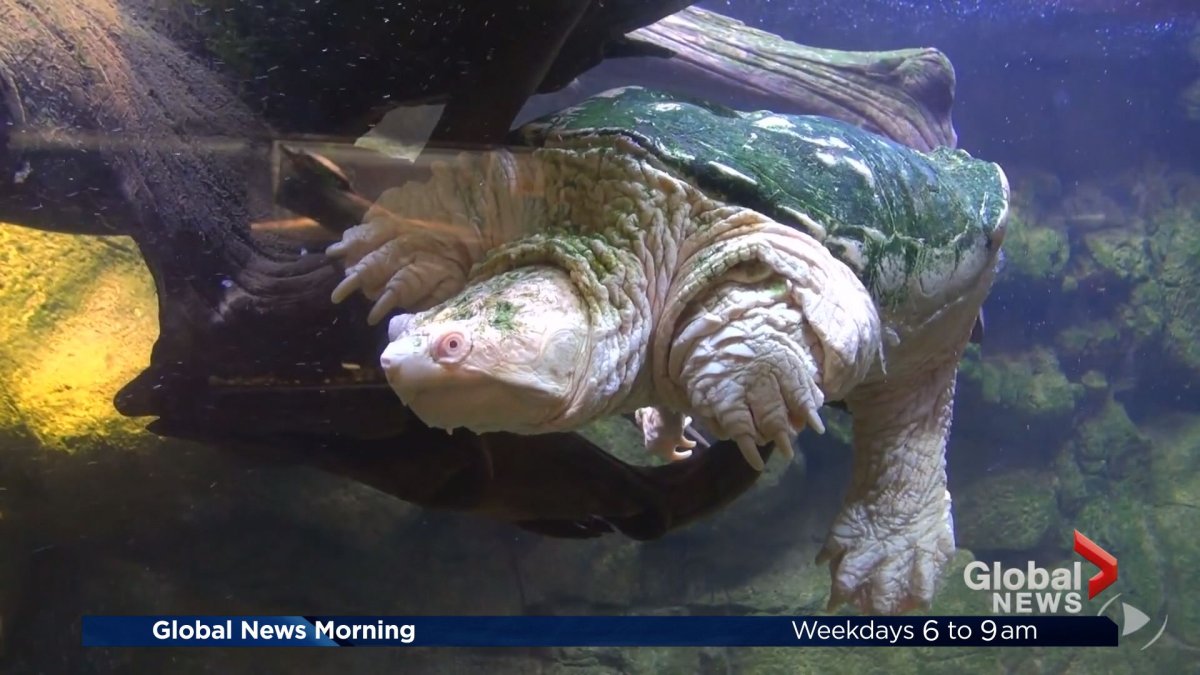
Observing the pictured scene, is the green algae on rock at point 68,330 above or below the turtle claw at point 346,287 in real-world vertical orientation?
below

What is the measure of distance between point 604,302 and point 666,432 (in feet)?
4.27

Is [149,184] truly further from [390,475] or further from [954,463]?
[954,463]

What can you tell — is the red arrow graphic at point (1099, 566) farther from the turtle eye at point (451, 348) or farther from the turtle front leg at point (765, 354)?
the turtle eye at point (451, 348)

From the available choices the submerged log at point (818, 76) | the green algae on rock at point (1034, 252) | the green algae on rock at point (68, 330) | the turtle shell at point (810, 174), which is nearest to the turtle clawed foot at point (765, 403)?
the turtle shell at point (810, 174)

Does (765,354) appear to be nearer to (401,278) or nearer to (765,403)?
(765,403)

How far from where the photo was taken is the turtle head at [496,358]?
46.6 inches

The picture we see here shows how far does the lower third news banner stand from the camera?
6.37ft

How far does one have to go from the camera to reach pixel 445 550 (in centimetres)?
315

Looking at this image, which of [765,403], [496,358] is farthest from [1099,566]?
[496,358]

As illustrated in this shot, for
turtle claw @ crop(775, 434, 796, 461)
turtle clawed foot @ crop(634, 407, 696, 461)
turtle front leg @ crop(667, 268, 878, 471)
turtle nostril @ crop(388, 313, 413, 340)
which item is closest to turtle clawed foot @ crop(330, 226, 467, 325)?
turtle nostril @ crop(388, 313, 413, 340)

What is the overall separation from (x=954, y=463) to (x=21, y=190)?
22.2ft

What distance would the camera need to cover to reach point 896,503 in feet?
6.88

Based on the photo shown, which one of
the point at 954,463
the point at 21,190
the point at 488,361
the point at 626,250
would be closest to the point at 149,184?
the point at 21,190

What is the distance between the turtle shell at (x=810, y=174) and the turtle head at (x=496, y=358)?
44 centimetres
